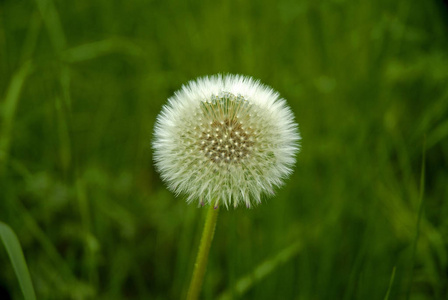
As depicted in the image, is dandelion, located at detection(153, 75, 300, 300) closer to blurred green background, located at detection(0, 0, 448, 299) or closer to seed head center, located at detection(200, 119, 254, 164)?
seed head center, located at detection(200, 119, 254, 164)

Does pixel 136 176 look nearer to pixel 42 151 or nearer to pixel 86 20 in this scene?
pixel 42 151

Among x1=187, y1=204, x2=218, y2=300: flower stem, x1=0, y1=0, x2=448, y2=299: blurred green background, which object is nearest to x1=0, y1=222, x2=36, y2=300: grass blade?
x1=187, y1=204, x2=218, y2=300: flower stem

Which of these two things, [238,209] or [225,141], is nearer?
[225,141]

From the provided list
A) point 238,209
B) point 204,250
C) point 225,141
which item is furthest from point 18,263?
point 238,209

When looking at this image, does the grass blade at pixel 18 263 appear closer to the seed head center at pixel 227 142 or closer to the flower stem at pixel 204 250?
the flower stem at pixel 204 250

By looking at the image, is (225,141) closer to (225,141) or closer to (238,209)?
(225,141)

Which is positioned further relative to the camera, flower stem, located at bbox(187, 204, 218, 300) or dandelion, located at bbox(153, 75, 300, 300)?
dandelion, located at bbox(153, 75, 300, 300)
